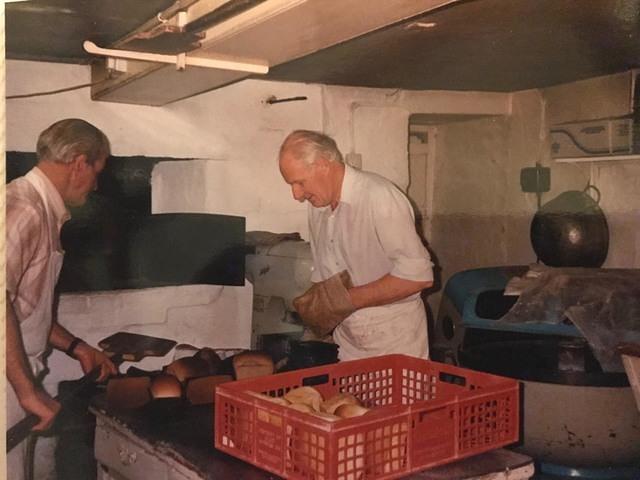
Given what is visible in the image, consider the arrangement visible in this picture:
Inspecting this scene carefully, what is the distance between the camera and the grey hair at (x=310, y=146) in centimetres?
126

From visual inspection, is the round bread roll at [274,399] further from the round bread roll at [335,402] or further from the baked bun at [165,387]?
the baked bun at [165,387]

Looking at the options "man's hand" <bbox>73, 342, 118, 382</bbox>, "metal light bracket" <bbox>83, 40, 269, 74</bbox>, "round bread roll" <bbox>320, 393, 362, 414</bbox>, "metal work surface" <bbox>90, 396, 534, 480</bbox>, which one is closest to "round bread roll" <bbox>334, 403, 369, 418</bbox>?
"round bread roll" <bbox>320, 393, 362, 414</bbox>

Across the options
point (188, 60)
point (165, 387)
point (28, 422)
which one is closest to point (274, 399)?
point (165, 387)

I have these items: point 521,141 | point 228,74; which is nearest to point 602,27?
point 521,141

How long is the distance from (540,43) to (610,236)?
1.13 ft

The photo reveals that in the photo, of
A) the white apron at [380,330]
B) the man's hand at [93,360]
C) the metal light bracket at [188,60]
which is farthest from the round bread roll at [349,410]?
the metal light bracket at [188,60]

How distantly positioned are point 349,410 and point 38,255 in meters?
0.50

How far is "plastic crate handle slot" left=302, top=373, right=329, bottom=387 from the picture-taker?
1202 millimetres

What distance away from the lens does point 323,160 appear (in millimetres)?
1278

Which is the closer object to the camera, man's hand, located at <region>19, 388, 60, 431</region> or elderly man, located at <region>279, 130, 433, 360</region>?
man's hand, located at <region>19, 388, 60, 431</region>

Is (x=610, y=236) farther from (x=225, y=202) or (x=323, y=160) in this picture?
(x=225, y=202)

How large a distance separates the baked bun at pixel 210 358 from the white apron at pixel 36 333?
0.24 m

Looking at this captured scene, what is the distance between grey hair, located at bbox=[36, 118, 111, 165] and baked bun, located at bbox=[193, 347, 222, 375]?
0.35 metres

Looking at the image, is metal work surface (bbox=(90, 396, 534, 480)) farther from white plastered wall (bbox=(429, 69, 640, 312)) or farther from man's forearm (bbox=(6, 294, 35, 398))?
white plastered wall (bbox=(429, 69, 640, 312))
